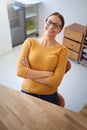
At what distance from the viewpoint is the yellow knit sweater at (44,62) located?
1.29 meters

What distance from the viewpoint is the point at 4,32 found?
9.95ft

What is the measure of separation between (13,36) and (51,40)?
2.28m

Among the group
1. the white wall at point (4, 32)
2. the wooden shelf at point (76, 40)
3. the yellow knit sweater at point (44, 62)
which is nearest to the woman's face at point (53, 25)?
the yellow knit sweater at point (44, 62)

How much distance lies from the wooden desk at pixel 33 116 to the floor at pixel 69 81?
750 millimetres

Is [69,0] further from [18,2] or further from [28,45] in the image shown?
[28,45]

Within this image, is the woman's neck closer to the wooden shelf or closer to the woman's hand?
the woman's hand

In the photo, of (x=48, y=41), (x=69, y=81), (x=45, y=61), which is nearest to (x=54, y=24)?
(x=48, y=41)

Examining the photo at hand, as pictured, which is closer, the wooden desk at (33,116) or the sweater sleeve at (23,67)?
Result: the wooden desk at (33,116)

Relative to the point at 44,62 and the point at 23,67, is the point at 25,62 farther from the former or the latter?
the point at 44,62

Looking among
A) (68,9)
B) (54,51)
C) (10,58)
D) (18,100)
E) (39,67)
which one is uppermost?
(68,9)

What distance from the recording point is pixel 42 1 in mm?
3574

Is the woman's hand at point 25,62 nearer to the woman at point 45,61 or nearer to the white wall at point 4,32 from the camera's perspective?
the woman at point 45,61

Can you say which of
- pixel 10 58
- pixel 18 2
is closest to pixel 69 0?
pixel 18 2

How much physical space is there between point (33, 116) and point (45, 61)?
1.50 ft
